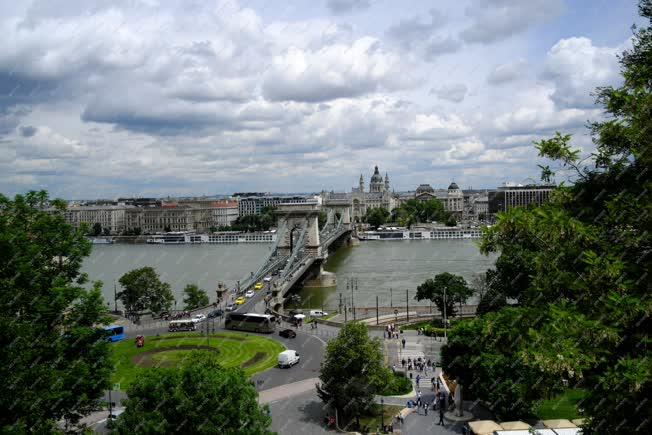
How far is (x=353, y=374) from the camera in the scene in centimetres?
1526

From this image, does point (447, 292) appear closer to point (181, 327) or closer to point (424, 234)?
point (181, 327)

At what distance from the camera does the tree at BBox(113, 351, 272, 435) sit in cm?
984

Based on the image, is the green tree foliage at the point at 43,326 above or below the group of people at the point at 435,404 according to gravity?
above

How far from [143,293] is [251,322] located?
360 inches

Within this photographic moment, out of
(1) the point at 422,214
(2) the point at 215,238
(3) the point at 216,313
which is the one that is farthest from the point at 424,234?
(3) the point at 216,313

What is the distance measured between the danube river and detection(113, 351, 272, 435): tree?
27.3m

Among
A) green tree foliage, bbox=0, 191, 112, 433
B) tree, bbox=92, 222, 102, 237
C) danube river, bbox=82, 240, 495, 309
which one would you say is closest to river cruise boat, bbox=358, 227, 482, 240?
danube river, bbox=82, 240, 495, 309

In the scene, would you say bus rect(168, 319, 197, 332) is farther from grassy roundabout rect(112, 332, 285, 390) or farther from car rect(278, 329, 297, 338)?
car rect(278, 329, 297, 338)

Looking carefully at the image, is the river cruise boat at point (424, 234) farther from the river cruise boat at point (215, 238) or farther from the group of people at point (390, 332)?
the group of people at point (390, 332)

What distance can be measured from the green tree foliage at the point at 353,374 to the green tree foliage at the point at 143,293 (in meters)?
20.6

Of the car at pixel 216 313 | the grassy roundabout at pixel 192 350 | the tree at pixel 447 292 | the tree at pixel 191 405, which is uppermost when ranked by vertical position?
the tree at pixel 191 405

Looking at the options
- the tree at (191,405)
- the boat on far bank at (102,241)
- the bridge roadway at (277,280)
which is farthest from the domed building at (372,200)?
the tree at (191,405)

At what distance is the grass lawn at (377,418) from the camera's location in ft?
50.5

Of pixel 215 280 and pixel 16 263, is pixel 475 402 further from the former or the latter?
pixel 215 280
